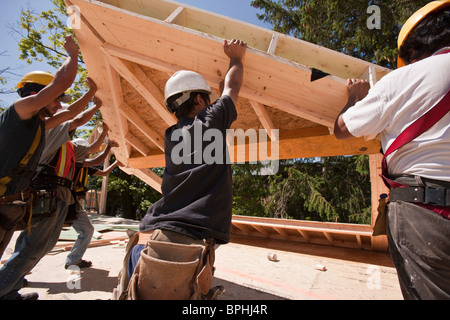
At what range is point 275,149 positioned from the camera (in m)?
3.51

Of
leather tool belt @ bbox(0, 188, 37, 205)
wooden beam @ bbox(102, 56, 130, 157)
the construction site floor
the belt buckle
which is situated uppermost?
wooden beam @ bbox(102, 56, 130, 157)

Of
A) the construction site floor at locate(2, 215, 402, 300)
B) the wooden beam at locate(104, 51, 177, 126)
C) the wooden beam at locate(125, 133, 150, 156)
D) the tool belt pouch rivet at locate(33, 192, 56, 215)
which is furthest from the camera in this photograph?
the wooden beam at locate(125, 133, 150, 156)

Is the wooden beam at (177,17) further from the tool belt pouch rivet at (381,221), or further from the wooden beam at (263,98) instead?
the tool belt pouch rivet at (381,221)

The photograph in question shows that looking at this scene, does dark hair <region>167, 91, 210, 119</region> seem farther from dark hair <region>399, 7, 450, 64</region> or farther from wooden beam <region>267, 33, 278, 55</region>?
dark hair <region>399, 7, 450, 64</region>

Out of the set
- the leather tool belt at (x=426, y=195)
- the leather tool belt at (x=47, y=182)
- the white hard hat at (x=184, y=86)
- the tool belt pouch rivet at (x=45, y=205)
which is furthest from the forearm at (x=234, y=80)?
the leather tool belt at (x=47, y=182)

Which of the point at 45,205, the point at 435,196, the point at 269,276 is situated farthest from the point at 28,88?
the point at 269,276

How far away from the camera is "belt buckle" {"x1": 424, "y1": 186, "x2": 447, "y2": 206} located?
1.17 m

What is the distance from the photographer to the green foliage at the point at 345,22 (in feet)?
26.6

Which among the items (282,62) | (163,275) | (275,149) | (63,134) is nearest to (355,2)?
(275,149)

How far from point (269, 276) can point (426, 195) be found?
294cm

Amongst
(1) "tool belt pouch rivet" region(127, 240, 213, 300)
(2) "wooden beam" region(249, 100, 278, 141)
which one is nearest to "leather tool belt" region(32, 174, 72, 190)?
(1) "tool belt pouch rivet" region(127, 240, 213, 300)

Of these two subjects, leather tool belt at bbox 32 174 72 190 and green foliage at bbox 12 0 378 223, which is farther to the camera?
green foliage at bbox 12 0 378 223

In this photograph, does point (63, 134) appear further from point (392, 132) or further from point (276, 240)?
point (276, 240)

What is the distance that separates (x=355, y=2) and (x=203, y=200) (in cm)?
1078
